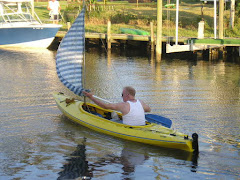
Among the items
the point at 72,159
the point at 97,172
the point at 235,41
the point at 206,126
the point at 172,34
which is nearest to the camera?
the point at 97,172

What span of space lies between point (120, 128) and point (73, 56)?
3.16 metres

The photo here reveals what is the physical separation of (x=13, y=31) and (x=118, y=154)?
24.2 metres

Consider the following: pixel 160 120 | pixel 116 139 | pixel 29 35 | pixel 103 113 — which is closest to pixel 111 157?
pixel 116 139

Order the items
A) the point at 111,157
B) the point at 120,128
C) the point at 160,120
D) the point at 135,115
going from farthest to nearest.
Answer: the point at 160,120 → the point at 120,128 → the point at 135,115 → the point at 111,157

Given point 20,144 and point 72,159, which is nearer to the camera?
point 72,159

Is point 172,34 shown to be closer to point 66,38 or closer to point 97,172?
point 66,38

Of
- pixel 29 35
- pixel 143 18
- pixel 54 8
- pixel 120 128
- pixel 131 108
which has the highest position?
pixel 54 8

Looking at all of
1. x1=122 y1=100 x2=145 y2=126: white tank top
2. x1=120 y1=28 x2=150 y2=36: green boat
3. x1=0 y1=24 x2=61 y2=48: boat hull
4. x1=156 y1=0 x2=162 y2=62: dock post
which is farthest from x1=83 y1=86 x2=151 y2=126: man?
x1=0 y1=24 x2=61 y2=48: boat hull

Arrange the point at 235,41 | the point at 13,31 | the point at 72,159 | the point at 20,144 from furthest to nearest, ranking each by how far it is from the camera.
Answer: the point at 13,31 → the point at 235,41 → the point at 20,144 → the point at 72,159

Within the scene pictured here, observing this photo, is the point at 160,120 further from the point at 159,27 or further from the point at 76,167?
the point at 159,27

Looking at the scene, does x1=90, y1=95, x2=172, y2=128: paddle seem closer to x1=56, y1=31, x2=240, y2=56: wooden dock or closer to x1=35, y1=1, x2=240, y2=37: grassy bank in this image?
x1=56, y1=31, x2=240, y2=56: wooden dock

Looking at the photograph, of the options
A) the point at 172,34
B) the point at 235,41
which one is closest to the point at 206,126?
the point at 235,41

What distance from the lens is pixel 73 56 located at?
14.3 m

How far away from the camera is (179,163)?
1088cm
